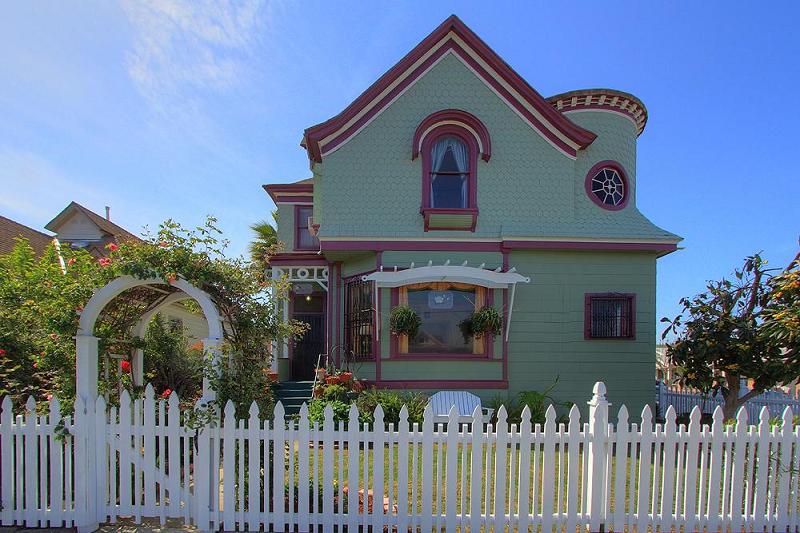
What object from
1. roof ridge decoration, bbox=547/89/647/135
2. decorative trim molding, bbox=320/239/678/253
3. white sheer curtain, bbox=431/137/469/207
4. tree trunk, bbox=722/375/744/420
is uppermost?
roof ridge decoration, bbox=547/89/647/135

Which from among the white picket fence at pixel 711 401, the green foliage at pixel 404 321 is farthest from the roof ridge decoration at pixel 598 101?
the white picket fence at pixel 711 401

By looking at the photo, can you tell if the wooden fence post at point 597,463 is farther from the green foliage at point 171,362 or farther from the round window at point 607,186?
the green foliage at point 171,362

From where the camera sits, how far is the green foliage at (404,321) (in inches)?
368

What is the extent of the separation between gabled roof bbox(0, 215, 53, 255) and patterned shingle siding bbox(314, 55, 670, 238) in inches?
465

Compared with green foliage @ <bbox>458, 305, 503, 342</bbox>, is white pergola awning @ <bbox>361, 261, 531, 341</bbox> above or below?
above

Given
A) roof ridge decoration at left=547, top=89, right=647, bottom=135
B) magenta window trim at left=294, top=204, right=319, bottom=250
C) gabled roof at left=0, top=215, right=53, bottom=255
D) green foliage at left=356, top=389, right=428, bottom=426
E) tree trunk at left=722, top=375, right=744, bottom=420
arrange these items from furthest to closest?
gabled roof at left=0, top=215, right=53, bottom=255, magenta window trim at left=294, top=204, right=319, bottom=250, roof ridge decoration at left=547, top=89, right=647, bottom=135, green foliage at left=356, top=389, right=428, bottom=426, tree trunk at left=722, top=375, right=744, bottom=420

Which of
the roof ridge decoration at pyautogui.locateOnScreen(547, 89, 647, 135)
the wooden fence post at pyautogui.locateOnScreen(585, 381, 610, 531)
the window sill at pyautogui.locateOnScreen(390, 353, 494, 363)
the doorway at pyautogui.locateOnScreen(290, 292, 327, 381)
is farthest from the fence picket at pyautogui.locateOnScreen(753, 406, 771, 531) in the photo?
the doorway at pyautogui.locateOnScreen(290, 292, 327, 381)

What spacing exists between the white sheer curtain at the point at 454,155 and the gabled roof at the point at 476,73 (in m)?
1.42

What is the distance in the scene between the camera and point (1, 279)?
7074mm

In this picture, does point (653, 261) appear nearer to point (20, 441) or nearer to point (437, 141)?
point (437, 141)

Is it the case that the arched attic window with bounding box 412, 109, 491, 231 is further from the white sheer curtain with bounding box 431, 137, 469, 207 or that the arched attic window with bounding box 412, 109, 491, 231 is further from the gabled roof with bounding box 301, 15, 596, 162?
the gabled roof with bounding box 301, 15, 596, 162

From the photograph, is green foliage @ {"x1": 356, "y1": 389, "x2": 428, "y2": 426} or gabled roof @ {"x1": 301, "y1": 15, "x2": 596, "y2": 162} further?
gabled roof @ {"x1": 301, "y1": 15, "x2": 596, "y2": 162}

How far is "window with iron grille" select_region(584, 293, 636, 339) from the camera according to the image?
33.3ft

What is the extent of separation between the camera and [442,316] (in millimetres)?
10031
